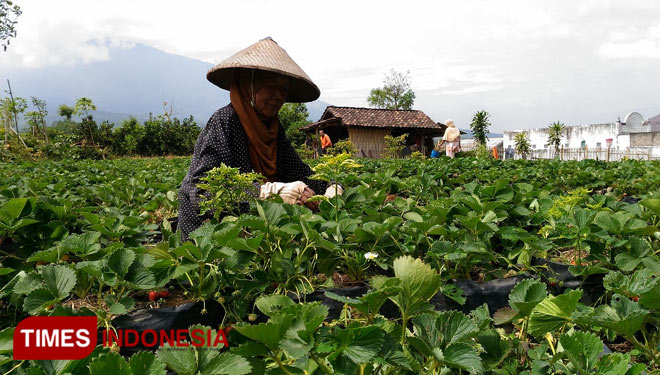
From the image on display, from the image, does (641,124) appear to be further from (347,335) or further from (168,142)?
(347,335)

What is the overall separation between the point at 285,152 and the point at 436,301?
5.37 ft

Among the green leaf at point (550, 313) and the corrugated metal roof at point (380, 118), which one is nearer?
the green leaf at point (550, 313)

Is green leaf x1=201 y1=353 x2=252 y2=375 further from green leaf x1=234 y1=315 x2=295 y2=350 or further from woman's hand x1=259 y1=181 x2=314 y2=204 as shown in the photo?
woman's hand x1=259 y1=181 x2=314 y2=204

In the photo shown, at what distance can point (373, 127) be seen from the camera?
24.4 metres

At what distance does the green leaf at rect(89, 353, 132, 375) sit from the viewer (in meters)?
0.72

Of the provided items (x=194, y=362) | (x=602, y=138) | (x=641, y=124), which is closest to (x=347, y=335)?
(x=194, y=362)

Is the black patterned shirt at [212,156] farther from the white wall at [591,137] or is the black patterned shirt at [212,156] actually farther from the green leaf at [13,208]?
the white wall at [591,137]

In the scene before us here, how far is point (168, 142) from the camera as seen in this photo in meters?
29.1

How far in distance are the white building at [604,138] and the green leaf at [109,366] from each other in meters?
34.4

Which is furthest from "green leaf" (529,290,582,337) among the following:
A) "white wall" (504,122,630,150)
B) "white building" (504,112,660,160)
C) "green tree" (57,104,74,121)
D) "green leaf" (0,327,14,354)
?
"white wall" (504,122,630,150)

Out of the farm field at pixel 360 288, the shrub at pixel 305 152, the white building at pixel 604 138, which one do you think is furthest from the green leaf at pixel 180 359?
the white building at pixel 604 138

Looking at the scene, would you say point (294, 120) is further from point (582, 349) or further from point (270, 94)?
point (582, 349)

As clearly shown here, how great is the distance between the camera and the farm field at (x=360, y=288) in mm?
850

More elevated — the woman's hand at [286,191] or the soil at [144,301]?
the woman's hand at [286,191]
